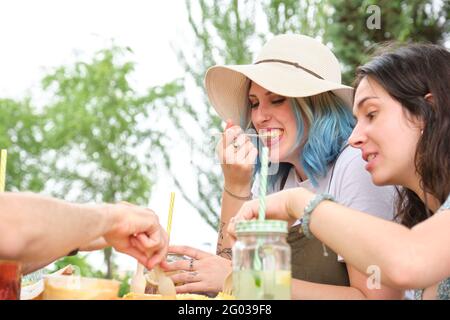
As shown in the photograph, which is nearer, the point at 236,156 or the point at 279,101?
the point at 236,156

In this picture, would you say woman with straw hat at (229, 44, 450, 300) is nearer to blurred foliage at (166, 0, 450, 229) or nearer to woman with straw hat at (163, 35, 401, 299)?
woman with straw hat at (163, 35, 401, 299)

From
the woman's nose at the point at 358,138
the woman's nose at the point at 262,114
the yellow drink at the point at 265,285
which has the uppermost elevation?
the woman's nose at the point at 262,114

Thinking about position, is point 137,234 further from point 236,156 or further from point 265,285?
point 236,156

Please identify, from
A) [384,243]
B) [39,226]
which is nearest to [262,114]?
[384,243]

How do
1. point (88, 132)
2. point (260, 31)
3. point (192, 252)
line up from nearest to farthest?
point (192, 252) < point (260, 31) < point (88, 132)

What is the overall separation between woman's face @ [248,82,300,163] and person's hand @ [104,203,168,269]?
966mm

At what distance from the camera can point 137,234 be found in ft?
4.59

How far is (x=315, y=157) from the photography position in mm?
2264

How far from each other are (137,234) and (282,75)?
1.07 metres

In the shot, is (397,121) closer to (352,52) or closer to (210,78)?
(210,78)

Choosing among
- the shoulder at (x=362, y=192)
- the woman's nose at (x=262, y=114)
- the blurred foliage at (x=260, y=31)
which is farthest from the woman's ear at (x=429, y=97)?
the blurred foliage at (x=260, y=31)

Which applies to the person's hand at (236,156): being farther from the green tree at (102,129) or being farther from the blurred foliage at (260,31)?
the green tree at (102,129)

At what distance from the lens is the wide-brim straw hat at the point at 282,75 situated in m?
2.29

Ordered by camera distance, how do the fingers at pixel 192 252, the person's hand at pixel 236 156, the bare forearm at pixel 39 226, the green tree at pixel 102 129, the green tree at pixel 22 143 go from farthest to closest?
the green tree at pixel 22 143, the green tree at pixel 102 129, the person's hand at pixel 236 156, the fingers at pixel 192 252, the bare forearm at pixel 39 226
